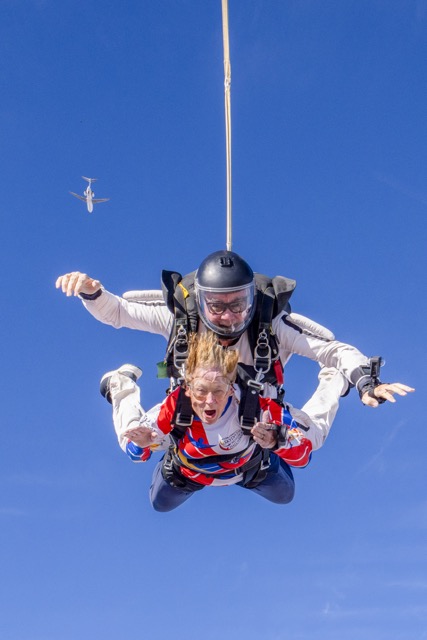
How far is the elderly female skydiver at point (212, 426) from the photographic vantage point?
7242 millimetres

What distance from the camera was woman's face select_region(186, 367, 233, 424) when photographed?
717 centimetres

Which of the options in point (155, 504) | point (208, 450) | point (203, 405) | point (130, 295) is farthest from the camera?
point (155, 504)

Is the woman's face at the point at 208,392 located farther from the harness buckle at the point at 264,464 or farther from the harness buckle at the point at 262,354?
the harness buckle at the point at 264,464

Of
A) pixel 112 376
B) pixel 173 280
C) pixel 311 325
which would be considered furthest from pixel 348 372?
pixel 112 376

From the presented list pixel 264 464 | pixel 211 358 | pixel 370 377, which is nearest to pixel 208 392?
pixel 211 358

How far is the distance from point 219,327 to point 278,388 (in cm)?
93

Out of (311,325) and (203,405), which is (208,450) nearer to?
(203,405)

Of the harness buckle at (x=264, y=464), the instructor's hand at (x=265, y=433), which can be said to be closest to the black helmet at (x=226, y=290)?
the instructor's hand at (x=265, y=433)

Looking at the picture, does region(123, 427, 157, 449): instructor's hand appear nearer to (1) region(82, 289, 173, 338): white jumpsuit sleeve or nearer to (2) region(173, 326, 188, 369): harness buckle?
(2) region(173, 326, 188, 369): harness buckle

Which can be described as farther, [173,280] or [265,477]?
[265,477]

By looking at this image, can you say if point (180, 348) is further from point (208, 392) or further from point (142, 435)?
point (142, 435)

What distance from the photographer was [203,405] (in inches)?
285

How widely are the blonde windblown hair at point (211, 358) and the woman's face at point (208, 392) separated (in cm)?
4

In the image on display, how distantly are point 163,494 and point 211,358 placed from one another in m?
2.34
